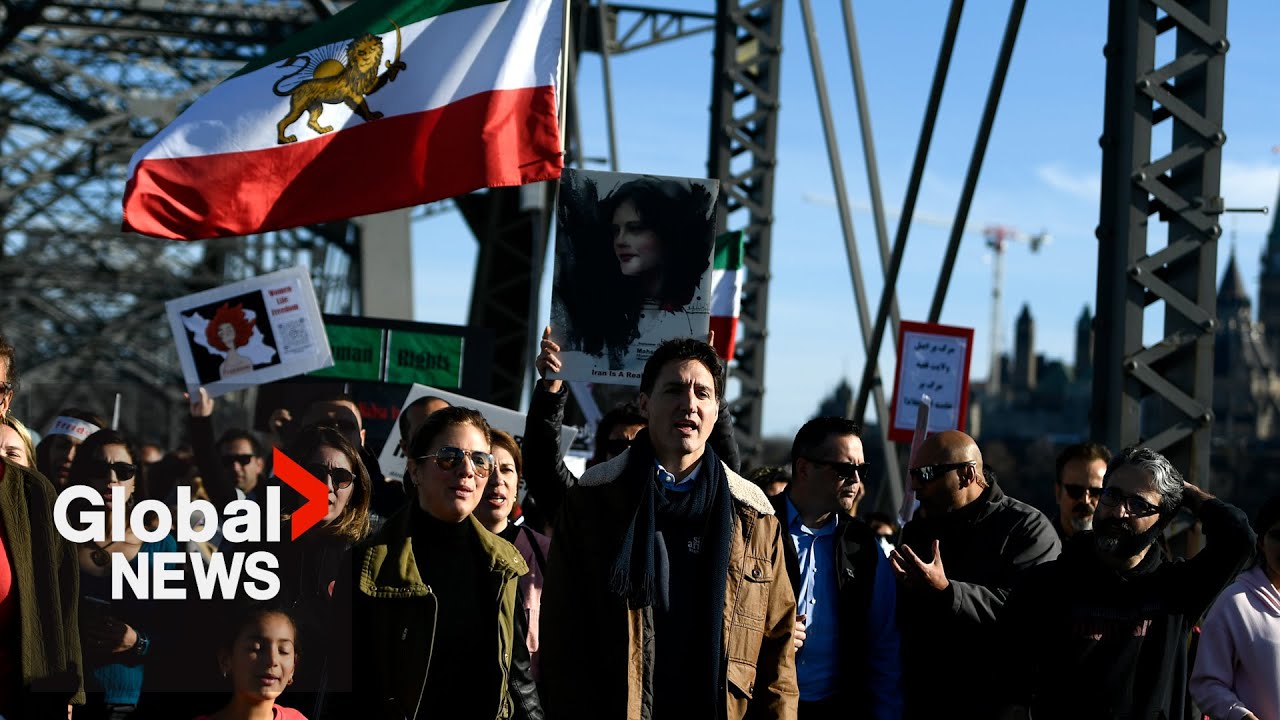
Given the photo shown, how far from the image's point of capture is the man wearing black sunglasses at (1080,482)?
21.2 feet

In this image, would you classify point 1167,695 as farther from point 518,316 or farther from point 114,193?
point 114,193

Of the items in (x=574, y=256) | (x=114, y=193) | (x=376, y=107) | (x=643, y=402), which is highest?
(x=114, y=193)

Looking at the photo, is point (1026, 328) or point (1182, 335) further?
point (1026, 328)

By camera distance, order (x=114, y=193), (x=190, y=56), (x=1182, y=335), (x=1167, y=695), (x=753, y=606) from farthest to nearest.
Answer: (x=114, y=193)
(x=190, y=56)
(x=1182, y=335)
(x=1167, y=695)
(x=753, y=606)

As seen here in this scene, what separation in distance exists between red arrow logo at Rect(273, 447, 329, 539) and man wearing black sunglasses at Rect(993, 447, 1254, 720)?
2.41m

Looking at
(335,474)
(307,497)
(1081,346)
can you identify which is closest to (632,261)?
(335,474)

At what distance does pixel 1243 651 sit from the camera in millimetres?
4715

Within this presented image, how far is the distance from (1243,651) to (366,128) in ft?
15.3

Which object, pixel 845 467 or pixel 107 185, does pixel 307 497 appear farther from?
pixel 107 185

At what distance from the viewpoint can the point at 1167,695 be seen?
15.7 ft

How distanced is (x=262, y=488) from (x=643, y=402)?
3.43m

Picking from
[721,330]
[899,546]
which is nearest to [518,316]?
[721,330]

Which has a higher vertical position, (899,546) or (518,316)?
(518,316)

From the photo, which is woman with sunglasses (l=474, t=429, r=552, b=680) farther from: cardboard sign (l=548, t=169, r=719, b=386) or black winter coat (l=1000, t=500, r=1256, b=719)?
black winter coat (l=1000, t=500, r=1256, b=719)
